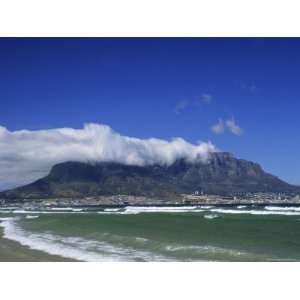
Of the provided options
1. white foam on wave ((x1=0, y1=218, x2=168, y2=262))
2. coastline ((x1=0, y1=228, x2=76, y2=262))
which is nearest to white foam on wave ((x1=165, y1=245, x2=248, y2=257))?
white foam on wave ((x1=0, y1=218, x2=168, y2=262))

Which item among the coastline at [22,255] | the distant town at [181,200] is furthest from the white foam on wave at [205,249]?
the distant town at [181,200]

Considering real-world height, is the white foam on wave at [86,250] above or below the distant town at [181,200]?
below

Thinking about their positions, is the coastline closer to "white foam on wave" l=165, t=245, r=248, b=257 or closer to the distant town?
"white foam on wave" l=165, t=245, r=248, b=257

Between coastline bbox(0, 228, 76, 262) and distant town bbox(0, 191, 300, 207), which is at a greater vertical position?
distant town bbox(0, 191, 300, 207)

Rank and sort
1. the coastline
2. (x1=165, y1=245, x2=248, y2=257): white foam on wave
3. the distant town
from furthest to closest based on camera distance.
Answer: the distant town → (x1=165, y1=245, x2=248, y2=257): white foam on wave → the coastline

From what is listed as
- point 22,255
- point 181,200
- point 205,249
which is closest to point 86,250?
point 22,255

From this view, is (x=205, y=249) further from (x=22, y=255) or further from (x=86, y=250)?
(x=22, y=255)

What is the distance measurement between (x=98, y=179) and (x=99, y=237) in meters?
74.5

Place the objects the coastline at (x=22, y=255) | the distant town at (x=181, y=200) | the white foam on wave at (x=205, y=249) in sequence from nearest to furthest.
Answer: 1. the coastline at (x=22, y=255)
2. the white foam on wave at (x=205, y=249)
3. the distant town at (x=181, y=200)

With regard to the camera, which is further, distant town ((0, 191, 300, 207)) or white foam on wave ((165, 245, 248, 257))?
distant town ((0, 191, 300, 207))

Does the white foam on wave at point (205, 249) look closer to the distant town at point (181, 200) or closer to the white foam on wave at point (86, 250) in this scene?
the white foam on wave at point (86, 250)

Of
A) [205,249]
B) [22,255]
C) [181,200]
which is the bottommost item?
[22,255]
